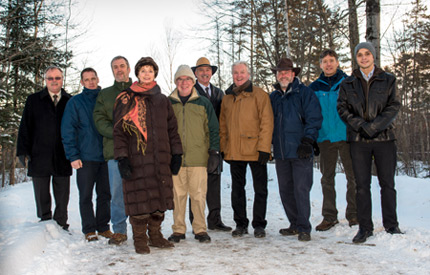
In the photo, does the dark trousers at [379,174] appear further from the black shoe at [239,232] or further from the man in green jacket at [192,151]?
the man in green jacket at [192,151]

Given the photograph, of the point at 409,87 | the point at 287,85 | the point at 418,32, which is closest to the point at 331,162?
the point at 287,85

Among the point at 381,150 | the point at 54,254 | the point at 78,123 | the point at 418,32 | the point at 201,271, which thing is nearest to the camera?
the point at 201,271

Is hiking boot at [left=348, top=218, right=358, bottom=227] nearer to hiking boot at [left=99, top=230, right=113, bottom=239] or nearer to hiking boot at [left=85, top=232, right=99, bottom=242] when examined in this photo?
hiking boot at [left=99, top=230, right=113, bottom=239]

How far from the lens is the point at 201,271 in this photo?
315 centimetres

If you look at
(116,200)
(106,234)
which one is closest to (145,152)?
(116,200)

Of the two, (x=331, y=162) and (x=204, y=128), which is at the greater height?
(x=204, y=128)

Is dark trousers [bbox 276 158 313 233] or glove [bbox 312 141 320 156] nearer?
dark trousers [bbox 276 158 313 233]

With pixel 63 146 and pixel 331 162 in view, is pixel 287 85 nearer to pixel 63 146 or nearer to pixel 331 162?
pixel 331 162

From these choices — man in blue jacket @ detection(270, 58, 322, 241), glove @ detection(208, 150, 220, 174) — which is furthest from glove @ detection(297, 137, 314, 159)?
glove @ detection(208, 150, 220, 174)

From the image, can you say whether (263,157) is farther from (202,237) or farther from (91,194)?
(91,194)

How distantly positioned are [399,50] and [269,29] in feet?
53.3

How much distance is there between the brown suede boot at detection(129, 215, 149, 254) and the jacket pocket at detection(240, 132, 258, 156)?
5.16 ft

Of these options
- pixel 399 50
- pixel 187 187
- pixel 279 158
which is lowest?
pixel 187 187

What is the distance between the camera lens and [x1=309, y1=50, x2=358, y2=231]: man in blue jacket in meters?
4.95
